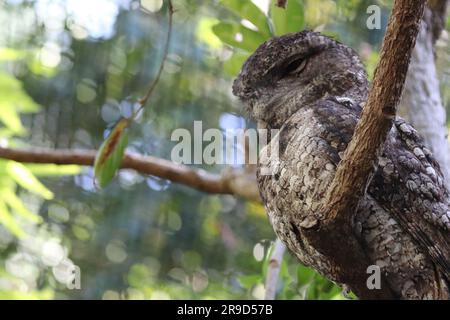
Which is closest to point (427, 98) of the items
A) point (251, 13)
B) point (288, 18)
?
point (288, 18)

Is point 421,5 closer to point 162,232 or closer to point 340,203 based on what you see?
point 340,203

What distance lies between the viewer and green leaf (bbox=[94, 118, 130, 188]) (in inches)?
81.2

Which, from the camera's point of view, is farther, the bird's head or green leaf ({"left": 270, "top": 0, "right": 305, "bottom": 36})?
green leaf ({"left": 270, "top": 0, "right": 305, "bottom": 36})

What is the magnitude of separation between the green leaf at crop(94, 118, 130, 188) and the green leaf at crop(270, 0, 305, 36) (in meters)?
0.57

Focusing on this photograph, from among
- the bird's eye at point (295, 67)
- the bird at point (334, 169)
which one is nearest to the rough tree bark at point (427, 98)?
the bird at point (334, 169)

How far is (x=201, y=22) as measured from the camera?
139 inches

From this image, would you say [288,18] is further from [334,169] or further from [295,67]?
[334,169]

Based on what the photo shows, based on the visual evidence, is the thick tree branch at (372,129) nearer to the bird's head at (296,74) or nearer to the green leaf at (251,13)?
the bird's head at (296,74)

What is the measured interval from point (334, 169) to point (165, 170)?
1.47 meters

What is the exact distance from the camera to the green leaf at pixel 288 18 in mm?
2057

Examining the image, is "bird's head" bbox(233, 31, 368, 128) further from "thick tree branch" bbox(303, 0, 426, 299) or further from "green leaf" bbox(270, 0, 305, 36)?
"thick tree branch" bbox(303, 0, 426, 299)

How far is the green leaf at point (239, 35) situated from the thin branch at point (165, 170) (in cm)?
81

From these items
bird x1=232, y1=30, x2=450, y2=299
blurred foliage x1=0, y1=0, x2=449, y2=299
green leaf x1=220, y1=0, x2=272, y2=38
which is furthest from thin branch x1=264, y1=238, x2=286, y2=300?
blurred foliage x1=0, y1=0, x2=449, y2=299
